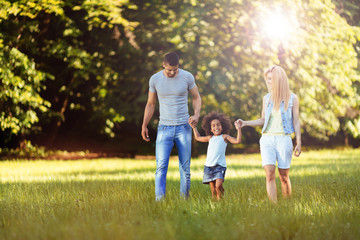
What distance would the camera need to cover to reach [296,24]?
1566cm

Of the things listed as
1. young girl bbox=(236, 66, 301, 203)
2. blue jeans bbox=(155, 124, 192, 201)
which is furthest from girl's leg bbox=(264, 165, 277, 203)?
blue jeans bbox=(155, 124, 192, 201)

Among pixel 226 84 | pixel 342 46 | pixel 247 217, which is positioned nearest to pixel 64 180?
pixel 247 217

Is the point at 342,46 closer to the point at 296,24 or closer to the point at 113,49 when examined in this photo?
the point at 296,24

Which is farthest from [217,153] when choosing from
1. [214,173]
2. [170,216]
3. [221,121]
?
[170,216]

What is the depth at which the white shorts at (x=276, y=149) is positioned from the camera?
6348 mm

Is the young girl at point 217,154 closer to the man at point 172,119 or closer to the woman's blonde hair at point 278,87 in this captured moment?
the man at point 172,119

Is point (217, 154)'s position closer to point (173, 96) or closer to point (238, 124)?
point (238, 124)

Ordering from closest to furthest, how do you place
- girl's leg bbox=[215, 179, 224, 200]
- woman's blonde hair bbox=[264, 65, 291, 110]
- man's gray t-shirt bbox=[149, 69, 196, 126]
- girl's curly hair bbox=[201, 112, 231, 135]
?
1. woman's blonde hair bbox=[264, 65, 291, 110]
2. man's gray t-shirt bbox=[149, 69, 196, 126]
3. girl's leg bbox=[215, 179, 224, 200]
4. girl's curly hair bbox=[201, 112, 231, 135]

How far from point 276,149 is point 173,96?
1.54 m

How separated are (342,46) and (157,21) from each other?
6.61 m

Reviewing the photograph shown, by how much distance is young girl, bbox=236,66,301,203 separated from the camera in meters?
6.35

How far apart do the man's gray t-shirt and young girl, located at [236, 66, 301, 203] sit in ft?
2.86

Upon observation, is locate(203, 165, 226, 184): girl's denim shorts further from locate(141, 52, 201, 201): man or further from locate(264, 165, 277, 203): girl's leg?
locate(264, 165, 277, 203): girl's leg

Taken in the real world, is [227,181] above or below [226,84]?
below
